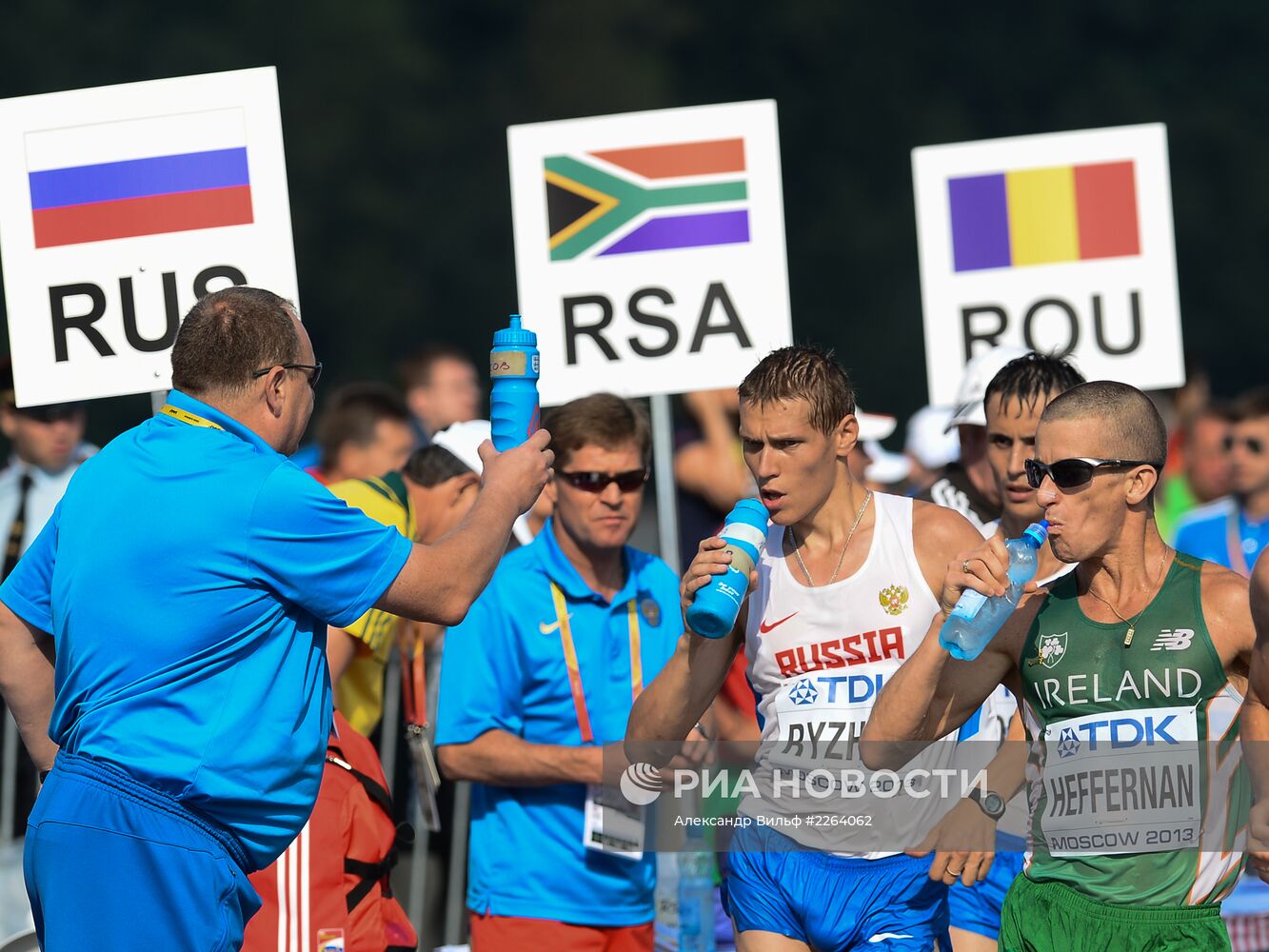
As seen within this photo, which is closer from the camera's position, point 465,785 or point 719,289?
point 719,289

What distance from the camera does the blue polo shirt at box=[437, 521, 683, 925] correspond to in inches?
211

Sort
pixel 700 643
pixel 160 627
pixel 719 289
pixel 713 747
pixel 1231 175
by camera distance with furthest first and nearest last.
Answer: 1. pixel 1231 175
2. pixel 719 289
3. pixel 713 747
4. pixel 700 643
5. pixel 160 627

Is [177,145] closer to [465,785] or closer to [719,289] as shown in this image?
[719,289]

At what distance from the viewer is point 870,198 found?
980 inches

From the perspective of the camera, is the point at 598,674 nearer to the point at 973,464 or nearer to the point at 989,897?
the point at 989,897

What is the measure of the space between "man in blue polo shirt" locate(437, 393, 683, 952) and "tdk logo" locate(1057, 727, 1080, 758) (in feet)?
4.86

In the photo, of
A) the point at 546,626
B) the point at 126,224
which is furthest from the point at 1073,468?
the point at 126,224

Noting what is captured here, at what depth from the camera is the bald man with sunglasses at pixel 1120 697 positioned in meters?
4.14

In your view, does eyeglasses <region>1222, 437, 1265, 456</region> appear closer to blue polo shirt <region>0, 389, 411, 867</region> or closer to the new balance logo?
the new balance logo

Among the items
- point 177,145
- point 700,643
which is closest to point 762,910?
point 700,643

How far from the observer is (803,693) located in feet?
15.2

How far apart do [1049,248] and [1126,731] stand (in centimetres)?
302

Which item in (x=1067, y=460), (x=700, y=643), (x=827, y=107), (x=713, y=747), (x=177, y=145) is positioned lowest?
(x=713, y=747)

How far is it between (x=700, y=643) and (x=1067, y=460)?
993mm
